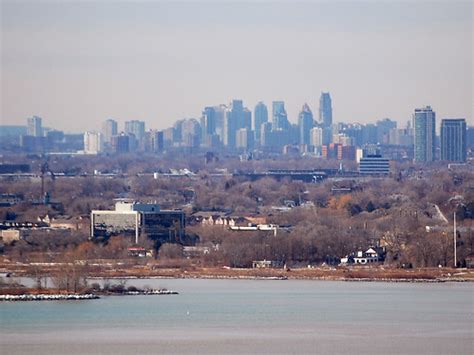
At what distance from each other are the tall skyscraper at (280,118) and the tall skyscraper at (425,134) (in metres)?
33.8

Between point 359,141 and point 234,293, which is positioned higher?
point 359,141

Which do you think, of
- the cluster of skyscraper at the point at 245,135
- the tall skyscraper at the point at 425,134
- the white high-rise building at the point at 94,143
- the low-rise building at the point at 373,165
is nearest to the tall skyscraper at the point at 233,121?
the cluster of skyscraper at the point at 245,135

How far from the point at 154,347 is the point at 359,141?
346 ft

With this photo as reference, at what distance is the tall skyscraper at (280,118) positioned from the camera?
469ft

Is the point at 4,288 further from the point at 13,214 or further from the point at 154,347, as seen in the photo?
the point at 13,214

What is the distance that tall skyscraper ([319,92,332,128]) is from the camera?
143 metres

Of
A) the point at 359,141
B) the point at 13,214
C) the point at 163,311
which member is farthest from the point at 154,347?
the point at 359,141

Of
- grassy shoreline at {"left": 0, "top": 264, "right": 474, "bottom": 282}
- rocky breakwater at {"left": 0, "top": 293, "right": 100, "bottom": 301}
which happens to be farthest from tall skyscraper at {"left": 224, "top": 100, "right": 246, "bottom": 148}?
rocky breakwater at {"left": 0, "top": 293, "right": 100, "bottom": 301}

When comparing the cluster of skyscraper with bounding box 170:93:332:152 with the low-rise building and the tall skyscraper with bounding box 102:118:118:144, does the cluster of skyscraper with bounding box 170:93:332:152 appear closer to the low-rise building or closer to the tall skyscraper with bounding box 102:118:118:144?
the tall skyscraper with bounding box 102:118:118:144

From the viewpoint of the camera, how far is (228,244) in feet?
149

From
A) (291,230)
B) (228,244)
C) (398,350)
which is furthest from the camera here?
(291,230)

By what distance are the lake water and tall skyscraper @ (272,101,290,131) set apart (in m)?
106

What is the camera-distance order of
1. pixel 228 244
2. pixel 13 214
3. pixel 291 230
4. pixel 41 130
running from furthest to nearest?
pixel 41 130 → pixel 13 214 → pixel 291 230 → pixel 228 244

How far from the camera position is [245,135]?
141 meters
